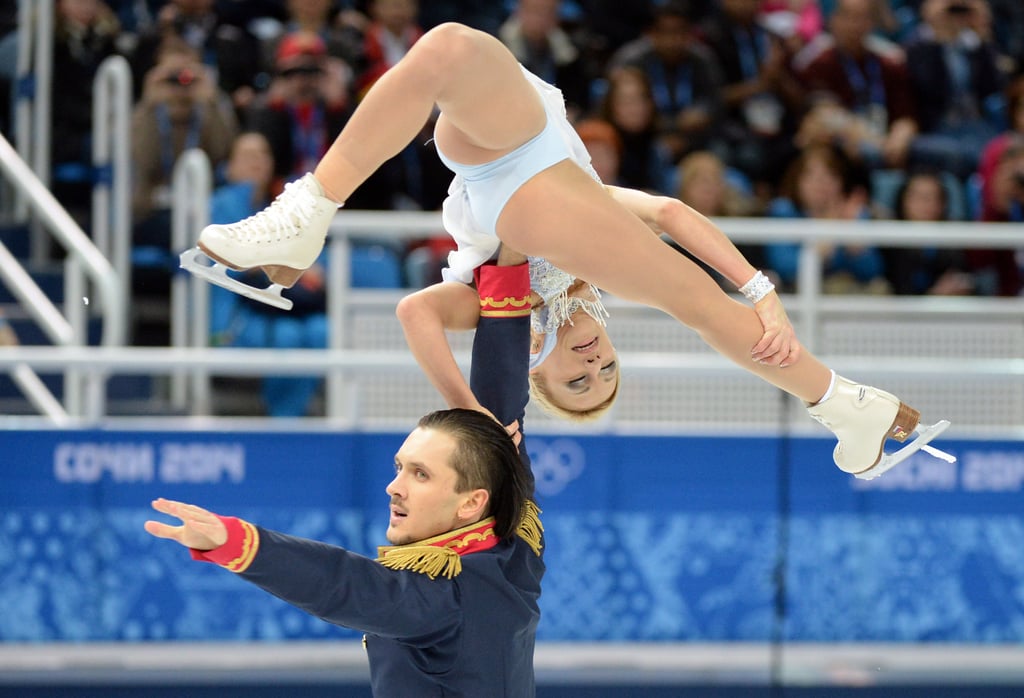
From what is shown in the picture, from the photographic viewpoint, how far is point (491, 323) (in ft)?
9.03

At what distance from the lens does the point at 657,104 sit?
6.46 m

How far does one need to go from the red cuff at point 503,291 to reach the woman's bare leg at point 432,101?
11.6 inches

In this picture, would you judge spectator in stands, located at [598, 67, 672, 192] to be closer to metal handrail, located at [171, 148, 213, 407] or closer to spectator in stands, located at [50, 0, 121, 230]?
metal handrail, located at [171, 148, 213, 407]

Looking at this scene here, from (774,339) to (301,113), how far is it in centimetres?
352

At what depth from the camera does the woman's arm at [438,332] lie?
2.71 meters

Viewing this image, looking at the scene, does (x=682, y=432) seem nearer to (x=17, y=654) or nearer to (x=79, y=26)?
(x=17, y=654)

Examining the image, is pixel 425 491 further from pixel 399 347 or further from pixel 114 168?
pixel 114 168

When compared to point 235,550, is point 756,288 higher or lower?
higher

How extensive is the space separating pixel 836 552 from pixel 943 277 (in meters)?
1.95

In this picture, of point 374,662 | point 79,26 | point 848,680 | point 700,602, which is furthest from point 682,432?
point 79,26

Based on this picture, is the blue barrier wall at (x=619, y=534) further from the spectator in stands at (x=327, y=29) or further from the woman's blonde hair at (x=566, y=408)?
the spectator in stands at (x=327, y=29)

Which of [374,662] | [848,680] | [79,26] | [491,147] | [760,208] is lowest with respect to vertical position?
[848,680]

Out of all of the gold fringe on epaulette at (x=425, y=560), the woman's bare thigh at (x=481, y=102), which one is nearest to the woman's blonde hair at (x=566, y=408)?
the woman's bare thigh at (x=481, y=102)

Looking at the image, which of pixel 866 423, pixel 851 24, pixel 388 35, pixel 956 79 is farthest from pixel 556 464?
pixel 956 79
